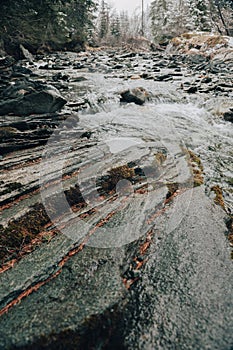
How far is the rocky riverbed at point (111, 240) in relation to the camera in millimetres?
1791

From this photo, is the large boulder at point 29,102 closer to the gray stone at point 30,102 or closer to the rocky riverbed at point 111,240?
the gray stone at point 30,102

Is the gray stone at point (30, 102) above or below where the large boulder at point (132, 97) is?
above

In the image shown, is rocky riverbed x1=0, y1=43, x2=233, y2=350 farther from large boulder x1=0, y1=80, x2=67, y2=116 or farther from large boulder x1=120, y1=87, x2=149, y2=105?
large boulder x1=120, y1=87, x2=149, y2=105

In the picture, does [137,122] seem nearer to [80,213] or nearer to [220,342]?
[80,213]

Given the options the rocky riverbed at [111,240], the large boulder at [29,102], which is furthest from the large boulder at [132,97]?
the rocky riverbed at [111,240]

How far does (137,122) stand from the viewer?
7.36m

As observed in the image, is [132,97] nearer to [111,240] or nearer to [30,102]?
[30,102]

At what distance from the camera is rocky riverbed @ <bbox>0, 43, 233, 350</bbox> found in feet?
5.88

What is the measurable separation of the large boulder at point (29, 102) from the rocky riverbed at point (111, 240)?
0.53 meters

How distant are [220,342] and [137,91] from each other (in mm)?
Result: 9736

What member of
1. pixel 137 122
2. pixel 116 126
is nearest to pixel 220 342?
pixel 116 126

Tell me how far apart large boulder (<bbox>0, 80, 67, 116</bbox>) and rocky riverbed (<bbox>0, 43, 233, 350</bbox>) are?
527mm

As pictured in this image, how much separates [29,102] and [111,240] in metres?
5.24

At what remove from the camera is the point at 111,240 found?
2.62 metres
